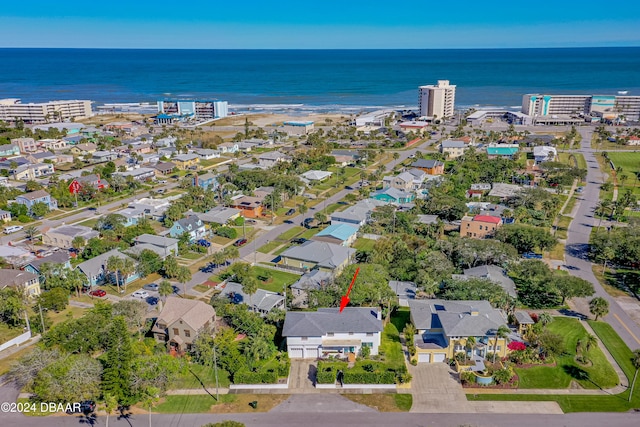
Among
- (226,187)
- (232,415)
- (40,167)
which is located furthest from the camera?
(40,167)

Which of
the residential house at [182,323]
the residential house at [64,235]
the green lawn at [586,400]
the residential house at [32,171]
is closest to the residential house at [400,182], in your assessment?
the residential house at [64,235]

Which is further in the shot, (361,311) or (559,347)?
(361,311)

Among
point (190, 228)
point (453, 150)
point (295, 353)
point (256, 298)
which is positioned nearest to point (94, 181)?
point (190, 228)

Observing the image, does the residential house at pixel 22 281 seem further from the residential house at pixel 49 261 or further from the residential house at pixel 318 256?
the residential house at pixel 318 256

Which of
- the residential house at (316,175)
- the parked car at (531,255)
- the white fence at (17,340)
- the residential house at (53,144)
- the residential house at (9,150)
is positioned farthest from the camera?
the residential house at (53,144)

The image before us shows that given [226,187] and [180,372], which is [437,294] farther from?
[226,187]

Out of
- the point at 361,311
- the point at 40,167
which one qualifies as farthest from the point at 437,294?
the point at 40,167
